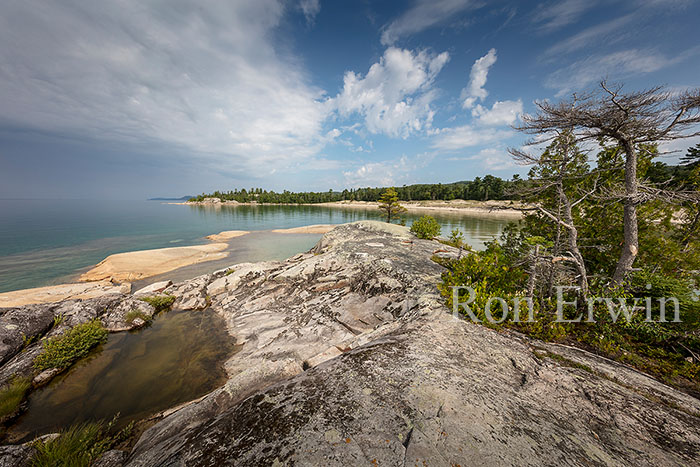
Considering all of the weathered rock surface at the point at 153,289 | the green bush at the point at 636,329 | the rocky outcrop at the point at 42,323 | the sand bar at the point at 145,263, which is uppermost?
the green bush at the point at 636,329

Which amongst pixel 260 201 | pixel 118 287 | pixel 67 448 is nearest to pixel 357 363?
pixel 67 448

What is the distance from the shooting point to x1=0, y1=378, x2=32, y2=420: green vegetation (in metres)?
6.91

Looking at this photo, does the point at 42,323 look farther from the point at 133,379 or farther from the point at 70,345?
the point at 133,379

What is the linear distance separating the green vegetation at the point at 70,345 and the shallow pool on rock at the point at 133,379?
1.20 feet

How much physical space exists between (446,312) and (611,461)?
12.9 feet

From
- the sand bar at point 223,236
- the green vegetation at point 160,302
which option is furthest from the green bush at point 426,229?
the sand bar at point 223,236

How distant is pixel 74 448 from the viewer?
4.91m

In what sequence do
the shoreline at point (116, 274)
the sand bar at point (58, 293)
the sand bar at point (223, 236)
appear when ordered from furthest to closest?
1. the sand bar at point (223, 236)
2. the shoreline at point (116, 274)
3. the sand bar at point (58, 293)

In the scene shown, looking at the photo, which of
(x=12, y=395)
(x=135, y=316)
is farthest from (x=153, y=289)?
(x=12, y=395)

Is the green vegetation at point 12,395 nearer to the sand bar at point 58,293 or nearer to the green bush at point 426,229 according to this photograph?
the sand bar at point 58,293

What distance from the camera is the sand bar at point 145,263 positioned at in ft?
75.9

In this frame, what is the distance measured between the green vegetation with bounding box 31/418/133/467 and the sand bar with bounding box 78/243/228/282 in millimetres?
22541

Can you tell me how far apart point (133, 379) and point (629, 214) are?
16580 millimetres

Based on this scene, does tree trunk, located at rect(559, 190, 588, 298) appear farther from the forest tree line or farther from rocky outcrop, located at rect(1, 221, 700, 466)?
the forest tree line
